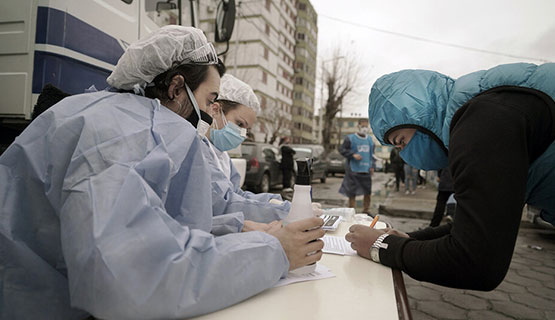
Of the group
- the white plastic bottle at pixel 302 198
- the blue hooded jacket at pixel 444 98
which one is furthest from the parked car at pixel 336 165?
the white plastic bottle at pixel 302 198

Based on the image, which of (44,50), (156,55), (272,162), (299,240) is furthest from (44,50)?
(272,162)

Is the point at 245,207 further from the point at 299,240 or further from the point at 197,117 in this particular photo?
the point at 299,240

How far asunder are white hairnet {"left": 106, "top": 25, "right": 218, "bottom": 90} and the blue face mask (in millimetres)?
1008

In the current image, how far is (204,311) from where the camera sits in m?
0.75

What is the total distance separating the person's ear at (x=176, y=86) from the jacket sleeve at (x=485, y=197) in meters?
1.00

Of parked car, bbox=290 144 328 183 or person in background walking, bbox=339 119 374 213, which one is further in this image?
parked car, bbox=290 144 328 183

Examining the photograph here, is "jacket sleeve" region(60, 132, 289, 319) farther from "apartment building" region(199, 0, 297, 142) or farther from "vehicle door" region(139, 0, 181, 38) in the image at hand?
"apartment building" region(199, 0, 297, 142)

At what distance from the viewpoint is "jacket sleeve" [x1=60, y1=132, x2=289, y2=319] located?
2.18ft

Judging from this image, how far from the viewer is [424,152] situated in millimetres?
1564

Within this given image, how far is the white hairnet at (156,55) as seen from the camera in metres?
1.14

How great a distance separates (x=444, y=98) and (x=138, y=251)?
1267 mm

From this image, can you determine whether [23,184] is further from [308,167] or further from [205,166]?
[308,167]

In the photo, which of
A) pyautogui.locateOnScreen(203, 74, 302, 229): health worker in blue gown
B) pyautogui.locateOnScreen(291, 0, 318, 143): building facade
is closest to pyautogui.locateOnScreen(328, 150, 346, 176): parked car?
pyautogui.locateOnScreen(203, 74, 302, 229): health worker in blue gown

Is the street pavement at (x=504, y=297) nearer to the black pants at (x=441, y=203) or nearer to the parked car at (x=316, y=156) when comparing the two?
the black pants at (x=441, y=203)
